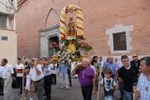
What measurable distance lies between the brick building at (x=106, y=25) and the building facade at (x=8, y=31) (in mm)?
4879

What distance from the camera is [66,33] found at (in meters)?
13.4

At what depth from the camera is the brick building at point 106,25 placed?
18.3 metres

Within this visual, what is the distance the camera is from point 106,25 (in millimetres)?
20750

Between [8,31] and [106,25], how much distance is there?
20.4 ft

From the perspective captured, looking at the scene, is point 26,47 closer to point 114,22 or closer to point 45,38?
point 45,38

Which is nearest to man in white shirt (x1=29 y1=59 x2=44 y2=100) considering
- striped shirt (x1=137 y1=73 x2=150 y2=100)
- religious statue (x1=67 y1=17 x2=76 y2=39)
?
religious statue (x1=67 y1=17 x2=76 y2=39)

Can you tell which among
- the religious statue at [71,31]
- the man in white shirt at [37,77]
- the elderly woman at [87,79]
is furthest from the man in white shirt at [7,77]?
the elderly woman at [87,79]

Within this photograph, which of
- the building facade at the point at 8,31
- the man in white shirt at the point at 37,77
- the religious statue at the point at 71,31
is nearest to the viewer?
the man in white shirt at the point at 37,77

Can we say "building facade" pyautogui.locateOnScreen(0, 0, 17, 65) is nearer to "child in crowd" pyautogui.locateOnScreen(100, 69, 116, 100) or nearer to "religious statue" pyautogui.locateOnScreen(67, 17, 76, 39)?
"religious statue" pyautogui.locateOnScreen(67, 17, 76, 39)

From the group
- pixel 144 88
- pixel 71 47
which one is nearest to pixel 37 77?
pixel 71 47

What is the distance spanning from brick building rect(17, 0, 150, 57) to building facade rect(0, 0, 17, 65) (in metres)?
4.88

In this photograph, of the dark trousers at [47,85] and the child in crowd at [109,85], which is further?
the dark trousers at [47,85]

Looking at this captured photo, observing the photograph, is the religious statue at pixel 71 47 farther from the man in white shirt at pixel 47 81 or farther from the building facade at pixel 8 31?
the building facade at pixel 8 31

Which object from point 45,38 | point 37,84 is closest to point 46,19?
point 45,38
